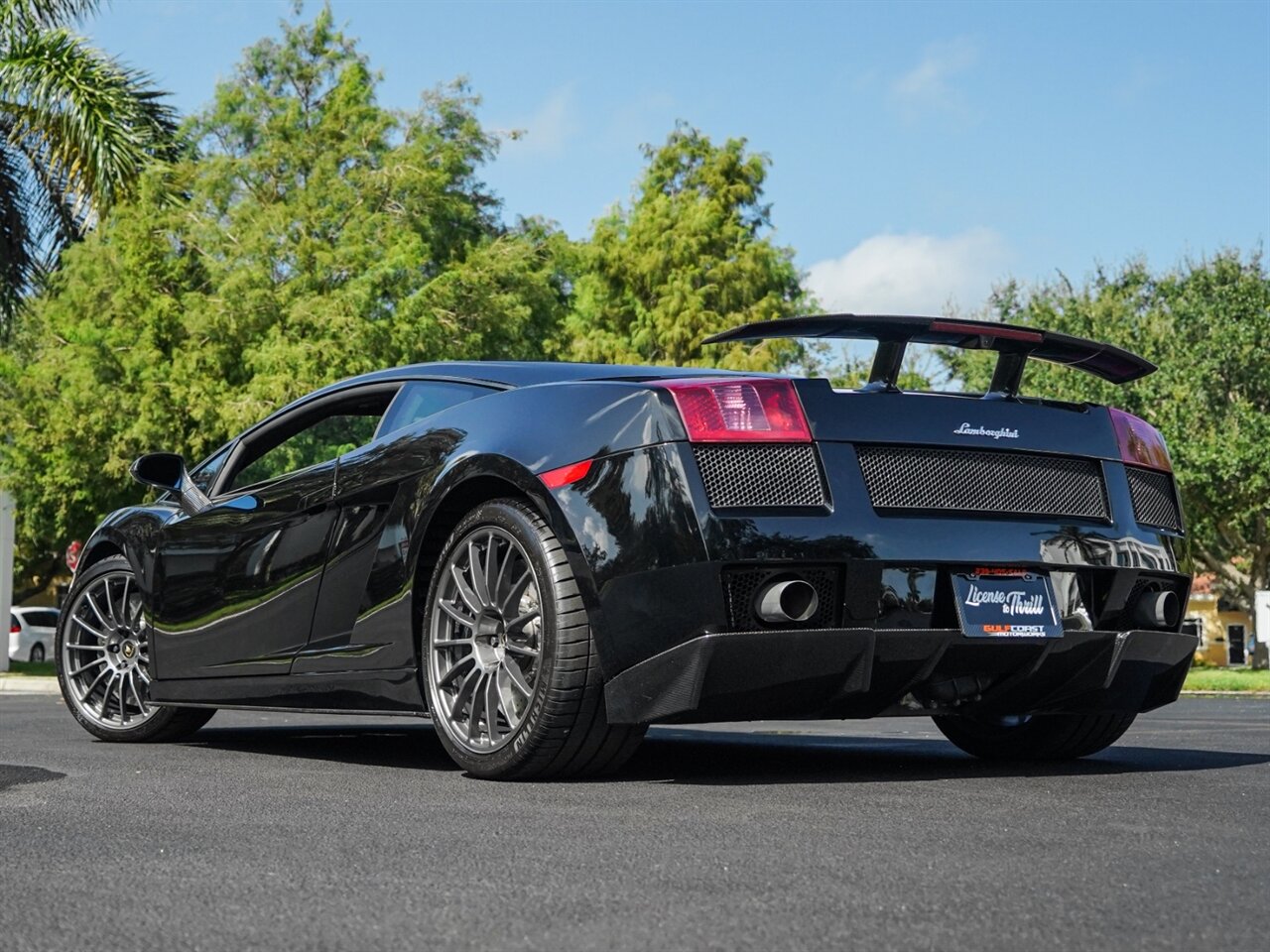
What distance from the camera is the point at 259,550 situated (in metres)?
6.21

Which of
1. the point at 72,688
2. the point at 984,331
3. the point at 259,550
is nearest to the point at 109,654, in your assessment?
the point at 72,688

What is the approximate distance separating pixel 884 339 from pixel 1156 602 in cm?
122

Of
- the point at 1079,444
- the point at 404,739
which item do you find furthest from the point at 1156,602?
the point at 404,739

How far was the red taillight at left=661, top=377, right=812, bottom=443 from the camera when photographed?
4781mm

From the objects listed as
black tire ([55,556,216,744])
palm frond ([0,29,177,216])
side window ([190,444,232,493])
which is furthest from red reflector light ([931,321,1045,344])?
palm frond ([0,29,177,216])

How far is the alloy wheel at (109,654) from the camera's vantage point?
7.06 metres

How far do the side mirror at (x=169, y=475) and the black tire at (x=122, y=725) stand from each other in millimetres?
386

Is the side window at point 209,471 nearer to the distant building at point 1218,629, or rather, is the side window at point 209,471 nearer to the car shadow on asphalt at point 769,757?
the car shadow on asphalt at point 769,757

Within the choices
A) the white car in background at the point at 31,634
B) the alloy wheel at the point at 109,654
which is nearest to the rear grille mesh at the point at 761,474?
the alloy wheel at the point at 109,654

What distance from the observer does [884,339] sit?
5199mm

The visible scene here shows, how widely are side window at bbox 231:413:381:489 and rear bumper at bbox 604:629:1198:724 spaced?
177 centimetres

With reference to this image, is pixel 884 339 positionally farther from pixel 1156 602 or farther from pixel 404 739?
pixel 404 739

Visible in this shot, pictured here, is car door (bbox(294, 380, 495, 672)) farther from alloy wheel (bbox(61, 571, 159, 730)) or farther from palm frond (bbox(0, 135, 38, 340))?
palm frond (bbox(0, 135, 38, 340))

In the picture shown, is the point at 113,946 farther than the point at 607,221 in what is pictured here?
No
